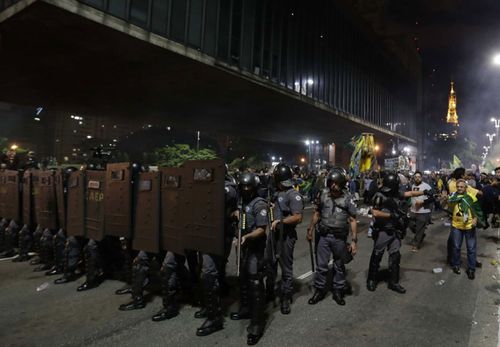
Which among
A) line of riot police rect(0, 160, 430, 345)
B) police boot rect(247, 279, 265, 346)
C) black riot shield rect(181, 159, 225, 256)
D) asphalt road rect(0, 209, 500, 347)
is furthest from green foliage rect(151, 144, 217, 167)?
police boot rect(247, 279, 265, 346)

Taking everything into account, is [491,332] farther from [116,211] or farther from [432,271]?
[116,211]

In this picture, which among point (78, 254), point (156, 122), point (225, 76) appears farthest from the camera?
point (156, 122)

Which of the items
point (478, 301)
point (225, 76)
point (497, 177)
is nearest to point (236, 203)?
point (478, 301)

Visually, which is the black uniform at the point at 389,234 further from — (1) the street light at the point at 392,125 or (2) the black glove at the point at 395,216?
(1) the street light at the point at 392,125

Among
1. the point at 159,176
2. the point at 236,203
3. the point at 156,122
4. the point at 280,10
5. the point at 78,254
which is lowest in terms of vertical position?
the point at 78,254

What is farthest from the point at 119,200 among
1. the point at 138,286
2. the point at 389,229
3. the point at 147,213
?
the point at 389,229

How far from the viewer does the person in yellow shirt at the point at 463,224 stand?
253 inches

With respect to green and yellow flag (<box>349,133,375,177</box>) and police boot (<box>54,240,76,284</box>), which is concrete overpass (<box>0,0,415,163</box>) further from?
police boot (<box>54,240,76,284</box>)

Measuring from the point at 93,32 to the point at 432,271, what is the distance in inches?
587

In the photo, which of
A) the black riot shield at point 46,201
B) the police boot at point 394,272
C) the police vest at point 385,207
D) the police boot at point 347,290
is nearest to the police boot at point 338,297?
the police boot at point 347,290

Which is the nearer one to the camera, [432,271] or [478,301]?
[478,301]

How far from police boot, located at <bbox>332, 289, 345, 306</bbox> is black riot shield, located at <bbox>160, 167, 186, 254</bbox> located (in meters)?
2.37

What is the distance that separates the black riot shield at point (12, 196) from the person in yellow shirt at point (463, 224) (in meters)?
8.75

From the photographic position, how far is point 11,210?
7.32 m
